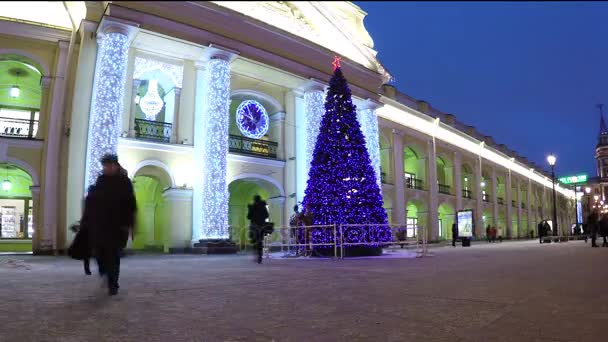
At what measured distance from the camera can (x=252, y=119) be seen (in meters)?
Answer: 22.5

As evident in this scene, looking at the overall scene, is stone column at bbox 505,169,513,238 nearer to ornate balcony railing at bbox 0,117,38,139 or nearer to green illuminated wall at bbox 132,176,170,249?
green illuminated wall at bbox 132,176,170,249

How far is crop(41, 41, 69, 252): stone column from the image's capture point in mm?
15523

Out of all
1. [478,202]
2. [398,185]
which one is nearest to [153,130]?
[398,185]

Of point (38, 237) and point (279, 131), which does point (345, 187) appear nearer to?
point (279, 131)

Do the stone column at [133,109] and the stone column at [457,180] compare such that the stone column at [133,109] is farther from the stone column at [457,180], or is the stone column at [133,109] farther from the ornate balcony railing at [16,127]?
the stone column at [457,180]

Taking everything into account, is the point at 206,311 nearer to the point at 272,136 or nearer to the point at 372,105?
the point at 272,136

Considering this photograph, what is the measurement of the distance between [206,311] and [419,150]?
102 ft

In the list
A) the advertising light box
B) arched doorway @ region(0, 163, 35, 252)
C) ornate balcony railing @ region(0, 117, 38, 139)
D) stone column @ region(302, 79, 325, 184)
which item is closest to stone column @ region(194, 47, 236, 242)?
stone column @ region(302, 79, 325, 184)

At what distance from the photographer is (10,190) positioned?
19719 mm

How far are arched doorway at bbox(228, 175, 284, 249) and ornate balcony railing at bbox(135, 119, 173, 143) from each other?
15.9 feet

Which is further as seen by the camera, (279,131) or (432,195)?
(432,195)

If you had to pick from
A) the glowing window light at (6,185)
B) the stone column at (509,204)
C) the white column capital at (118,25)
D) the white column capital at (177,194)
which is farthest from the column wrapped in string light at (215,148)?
the stone column at (509,204)

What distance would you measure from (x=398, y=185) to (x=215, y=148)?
51.5 feet

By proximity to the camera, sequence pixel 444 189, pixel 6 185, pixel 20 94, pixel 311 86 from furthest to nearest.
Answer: pixel 444 189
pixel 311 86
pixel 20 94
pixel 6 185
